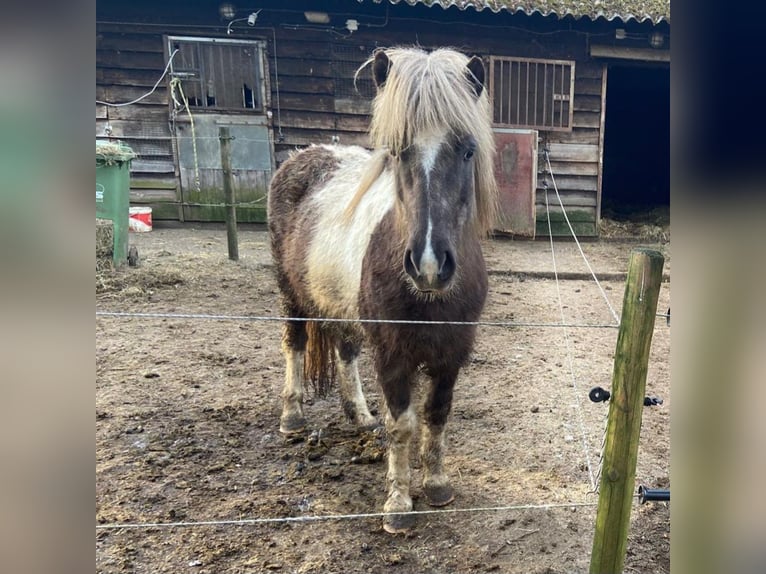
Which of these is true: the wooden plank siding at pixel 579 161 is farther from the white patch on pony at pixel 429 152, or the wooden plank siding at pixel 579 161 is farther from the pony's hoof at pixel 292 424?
the white patch on pony at pixel 429 152

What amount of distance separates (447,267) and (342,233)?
1.05 m

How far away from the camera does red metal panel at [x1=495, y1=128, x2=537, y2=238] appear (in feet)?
22.3

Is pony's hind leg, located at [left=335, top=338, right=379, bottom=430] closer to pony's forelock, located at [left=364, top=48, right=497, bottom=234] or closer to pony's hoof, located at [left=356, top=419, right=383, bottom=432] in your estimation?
pony's hoof, located at [left=356, top=419, right=383, bottom=432]

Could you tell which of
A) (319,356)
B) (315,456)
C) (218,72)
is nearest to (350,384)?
(319,356)

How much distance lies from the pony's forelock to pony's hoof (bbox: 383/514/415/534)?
4.45 ft

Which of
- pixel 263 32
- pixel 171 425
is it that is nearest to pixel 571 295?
pixel 171 425

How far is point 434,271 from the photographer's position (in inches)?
59.9

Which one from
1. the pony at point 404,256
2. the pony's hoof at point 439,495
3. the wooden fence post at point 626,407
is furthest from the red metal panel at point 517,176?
the wooden fence post at point 626,407

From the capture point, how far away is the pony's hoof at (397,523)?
2037 mm

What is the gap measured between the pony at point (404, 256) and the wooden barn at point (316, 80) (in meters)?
3.88

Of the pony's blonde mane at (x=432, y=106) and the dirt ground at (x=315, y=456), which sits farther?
the dirt ground at (x=315, y=456)

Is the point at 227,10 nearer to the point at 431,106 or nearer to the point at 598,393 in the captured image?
the point at 431,106
